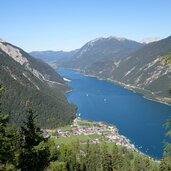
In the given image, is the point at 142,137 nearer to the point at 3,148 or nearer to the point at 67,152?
the point at 67,152

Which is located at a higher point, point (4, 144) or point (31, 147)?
point (4, 144)

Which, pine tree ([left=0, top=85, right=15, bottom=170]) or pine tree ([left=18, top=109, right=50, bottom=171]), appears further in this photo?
pine tree ([left=18, top=109, right=50, bottom=171])

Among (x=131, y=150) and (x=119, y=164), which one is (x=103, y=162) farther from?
(x=131, y=150)

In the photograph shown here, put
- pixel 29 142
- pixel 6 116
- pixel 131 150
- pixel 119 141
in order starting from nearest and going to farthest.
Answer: pixel 6 116
pixel 29 142
pixel 131 150
pixel 119 141

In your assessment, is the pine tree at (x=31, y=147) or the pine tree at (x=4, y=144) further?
the pine tree at (x=31, y=147)

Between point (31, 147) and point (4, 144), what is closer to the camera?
point (4, 144)

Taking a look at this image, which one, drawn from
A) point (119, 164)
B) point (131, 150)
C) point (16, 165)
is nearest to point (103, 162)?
point (119, 164)

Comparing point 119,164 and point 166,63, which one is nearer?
point 166,63

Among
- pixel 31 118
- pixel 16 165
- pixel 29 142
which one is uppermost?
pixel 31 118

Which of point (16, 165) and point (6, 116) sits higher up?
point (6, 116)

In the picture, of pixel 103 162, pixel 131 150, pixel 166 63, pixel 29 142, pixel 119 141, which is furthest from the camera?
pixel 119 141

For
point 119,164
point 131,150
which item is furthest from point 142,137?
point 119,164
